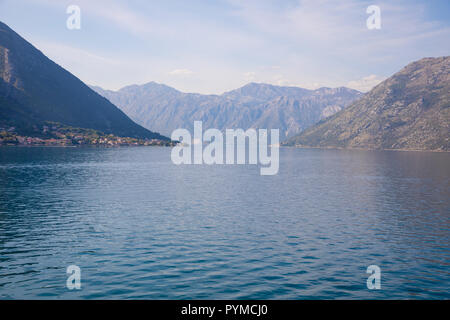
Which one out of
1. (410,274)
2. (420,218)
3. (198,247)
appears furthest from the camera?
(420,218)

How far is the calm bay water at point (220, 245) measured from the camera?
3309 cm

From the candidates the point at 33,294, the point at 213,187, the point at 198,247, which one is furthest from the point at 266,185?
the point at 33,294

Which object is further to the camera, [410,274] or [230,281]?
[410,274]

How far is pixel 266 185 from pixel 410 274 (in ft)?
254

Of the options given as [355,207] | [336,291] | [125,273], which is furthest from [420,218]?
[125,273]

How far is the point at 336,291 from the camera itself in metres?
32.5

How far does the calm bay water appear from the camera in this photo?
33.1 m

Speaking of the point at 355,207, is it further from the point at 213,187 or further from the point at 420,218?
the point at 213,187

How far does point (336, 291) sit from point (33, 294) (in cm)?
2718

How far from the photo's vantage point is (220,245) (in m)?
46.6

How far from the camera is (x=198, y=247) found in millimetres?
45688
